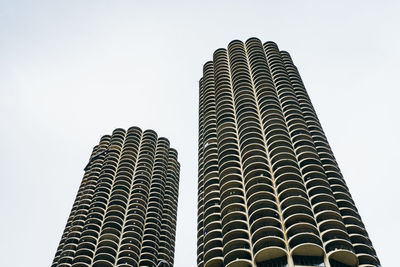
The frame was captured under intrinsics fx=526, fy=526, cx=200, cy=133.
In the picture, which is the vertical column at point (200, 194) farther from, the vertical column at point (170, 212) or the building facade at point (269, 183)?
the vertical column at point (170, 212)

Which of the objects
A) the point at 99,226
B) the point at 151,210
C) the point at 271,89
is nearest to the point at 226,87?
the point at 271,89

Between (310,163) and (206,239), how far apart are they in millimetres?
17485

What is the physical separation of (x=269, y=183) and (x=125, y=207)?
35.0m

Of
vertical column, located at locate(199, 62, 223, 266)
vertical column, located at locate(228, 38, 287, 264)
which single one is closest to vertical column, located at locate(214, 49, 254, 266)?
vertical column, located at locate(228, 38, 287, 264)

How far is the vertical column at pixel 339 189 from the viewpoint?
57.1 metres

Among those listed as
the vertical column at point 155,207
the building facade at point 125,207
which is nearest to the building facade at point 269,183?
the vertical column at point 155,207

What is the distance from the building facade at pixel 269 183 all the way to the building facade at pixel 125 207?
1685 centimetres

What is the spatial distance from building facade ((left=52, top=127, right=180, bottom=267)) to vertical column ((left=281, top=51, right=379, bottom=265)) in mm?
28259

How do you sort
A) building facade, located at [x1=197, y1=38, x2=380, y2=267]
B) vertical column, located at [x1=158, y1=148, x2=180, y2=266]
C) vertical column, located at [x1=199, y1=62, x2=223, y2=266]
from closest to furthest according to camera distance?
building facade, located at [x1=197, y1=38, x2=380, y2=267]
vertical column, located at [x1=199, y1=62, x2=223, y2=266]
vertical column, located at [x1=158, y1=148, x2=180, y2=266]

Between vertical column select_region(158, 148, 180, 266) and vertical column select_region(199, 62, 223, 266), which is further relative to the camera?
vertical column select_region(158, 148, 180, 266)

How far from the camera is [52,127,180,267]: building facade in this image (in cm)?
8325

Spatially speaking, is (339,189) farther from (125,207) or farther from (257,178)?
(125,207)

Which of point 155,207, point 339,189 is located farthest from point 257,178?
point 155,207

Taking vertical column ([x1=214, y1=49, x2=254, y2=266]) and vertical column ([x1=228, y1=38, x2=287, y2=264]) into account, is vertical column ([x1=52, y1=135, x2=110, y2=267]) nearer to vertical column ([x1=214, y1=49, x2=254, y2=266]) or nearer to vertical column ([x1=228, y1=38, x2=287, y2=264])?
vertical column ([x1=214, y1=49, x2=254, y2=266])
